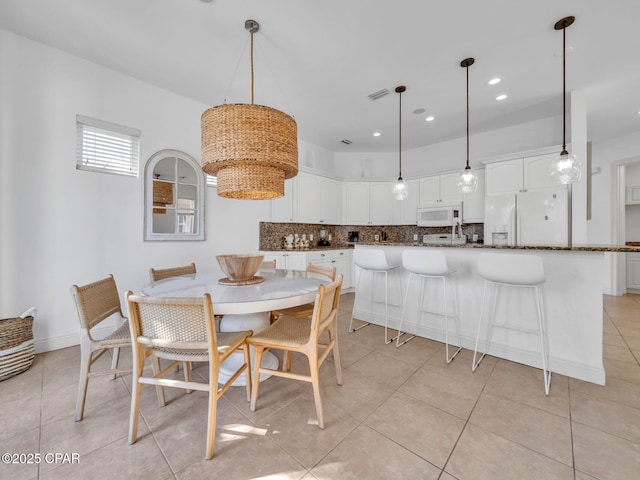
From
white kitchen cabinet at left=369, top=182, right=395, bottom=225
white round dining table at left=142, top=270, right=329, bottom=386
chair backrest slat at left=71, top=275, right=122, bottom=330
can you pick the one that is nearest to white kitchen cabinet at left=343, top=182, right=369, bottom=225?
white kitchen cabinet at left=369, top=182, right=395, bottom=225

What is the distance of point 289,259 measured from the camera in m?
4.31

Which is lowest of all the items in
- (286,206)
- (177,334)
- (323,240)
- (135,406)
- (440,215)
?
(135,406)

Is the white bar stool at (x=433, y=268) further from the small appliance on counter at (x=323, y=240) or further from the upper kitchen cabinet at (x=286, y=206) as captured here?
the small appliance on counter at (x=323, y=240)

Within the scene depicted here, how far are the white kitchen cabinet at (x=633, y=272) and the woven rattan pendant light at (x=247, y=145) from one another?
22.3 ft

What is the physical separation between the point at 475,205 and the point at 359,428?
4129 mm

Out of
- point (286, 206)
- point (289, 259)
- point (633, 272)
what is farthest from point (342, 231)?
point (633, 272)

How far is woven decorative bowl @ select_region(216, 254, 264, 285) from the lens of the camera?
1906 millimetres

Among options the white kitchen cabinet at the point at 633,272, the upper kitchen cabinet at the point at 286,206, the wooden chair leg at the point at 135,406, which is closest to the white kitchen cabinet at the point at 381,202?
the upper kitchen cabinet at the point at 286,206

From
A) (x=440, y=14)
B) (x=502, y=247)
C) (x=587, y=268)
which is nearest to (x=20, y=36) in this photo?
(x=440, y=14)

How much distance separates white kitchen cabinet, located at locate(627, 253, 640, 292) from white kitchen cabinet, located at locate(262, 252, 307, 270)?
20.1 ft

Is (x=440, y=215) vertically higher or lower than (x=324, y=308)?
higher

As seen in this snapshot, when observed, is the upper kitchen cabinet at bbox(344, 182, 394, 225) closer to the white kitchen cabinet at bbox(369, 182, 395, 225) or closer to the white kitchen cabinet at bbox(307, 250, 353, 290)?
the white kitchen cabinet at bbox(369, 182, 395, 225)

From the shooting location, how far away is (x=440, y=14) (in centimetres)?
211

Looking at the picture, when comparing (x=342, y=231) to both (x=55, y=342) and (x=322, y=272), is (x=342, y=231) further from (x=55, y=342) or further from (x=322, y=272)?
(x=55, y=342)
